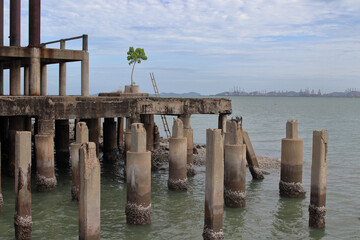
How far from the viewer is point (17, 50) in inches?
928

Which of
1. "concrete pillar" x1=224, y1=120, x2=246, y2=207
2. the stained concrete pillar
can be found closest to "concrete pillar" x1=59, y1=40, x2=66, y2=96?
the stained concrete pillar

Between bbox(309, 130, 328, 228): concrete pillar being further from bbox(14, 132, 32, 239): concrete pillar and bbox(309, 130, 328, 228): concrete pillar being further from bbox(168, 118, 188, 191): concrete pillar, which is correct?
bbox(14, 132, 32, 239): concrete pillar

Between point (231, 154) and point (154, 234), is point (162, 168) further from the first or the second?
point (154, 234)

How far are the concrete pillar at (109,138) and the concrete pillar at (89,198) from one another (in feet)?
52.6

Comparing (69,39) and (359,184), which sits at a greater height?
(69,39)

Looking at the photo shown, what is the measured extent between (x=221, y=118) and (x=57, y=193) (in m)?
8.27

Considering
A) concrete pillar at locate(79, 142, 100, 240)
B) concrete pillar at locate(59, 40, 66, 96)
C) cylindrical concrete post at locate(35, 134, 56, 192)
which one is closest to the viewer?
concrete pillar at locate(79, 142, 100, 240)

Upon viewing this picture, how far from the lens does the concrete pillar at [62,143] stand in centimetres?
2311

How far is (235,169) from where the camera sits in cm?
1644

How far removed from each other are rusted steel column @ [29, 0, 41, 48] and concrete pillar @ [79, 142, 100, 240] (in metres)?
14.8

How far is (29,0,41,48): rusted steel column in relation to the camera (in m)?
23.7

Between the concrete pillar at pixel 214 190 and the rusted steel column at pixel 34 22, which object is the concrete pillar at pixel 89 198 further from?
the rusted steel column at pixel 34 22

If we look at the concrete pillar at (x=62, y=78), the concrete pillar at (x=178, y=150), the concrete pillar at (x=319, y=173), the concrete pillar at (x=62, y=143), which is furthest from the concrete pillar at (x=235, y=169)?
the concrete pillar at (x=62, y=78)

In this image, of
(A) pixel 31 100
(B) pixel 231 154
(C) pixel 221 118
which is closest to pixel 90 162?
(B) pixel 231 154
